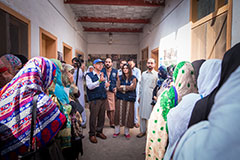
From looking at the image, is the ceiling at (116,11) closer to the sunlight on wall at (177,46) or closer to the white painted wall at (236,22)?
the sunlight on wall at (177,46)

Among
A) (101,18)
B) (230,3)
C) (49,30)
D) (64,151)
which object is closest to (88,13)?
(101,18)

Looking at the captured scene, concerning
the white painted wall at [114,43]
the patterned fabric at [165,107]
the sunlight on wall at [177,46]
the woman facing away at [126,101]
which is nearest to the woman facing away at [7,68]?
the patterned fabric at [165,107]

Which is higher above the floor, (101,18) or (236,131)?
(101,18)

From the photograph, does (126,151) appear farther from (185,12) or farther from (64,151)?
(185,12)

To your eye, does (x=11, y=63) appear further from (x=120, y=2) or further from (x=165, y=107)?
(x=120, y=2)

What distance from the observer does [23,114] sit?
3.39ft

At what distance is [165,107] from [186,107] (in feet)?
1.49

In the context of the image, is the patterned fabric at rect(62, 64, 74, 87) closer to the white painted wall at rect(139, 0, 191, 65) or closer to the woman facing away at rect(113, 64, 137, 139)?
the woman facing away at rect(113, 64, 137, 139)

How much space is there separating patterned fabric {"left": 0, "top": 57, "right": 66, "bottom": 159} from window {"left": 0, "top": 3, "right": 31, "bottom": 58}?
1045mm

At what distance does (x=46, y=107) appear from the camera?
1.12 m

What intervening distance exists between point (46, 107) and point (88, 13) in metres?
5.53

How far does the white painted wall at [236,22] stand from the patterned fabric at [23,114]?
81.4 inches

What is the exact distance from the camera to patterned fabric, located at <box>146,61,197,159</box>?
130cm

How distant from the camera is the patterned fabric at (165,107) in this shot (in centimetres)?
130
